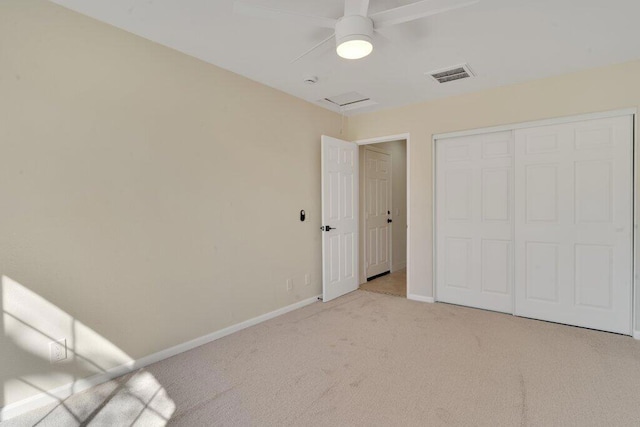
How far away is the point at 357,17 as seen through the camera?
1977 millimetres

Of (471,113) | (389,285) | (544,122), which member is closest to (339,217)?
(389,285)

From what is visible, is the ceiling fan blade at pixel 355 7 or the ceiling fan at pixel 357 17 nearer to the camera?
the ceiling fan at pixel 357 17

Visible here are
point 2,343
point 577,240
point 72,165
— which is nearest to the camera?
point 2,343

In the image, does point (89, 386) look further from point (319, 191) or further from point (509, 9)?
point (509, 9)

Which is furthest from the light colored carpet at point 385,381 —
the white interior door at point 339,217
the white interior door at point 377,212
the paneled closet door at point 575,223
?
the white interior door at point 377,212

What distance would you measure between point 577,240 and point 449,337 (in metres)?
1.63

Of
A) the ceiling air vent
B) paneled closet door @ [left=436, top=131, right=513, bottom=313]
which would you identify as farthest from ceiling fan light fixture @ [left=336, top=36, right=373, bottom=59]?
paneled closet door @ [left=436, top=131, right=513, bottom=313]

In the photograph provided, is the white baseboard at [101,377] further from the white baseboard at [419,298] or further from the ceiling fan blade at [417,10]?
the ceiling fan blade at [417,10]

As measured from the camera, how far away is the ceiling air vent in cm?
392

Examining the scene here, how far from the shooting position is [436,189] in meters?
4.09

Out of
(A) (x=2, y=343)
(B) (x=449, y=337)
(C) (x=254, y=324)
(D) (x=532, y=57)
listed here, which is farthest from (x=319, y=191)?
(A) (x=2, y=343)

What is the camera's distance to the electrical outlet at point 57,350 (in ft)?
6.91

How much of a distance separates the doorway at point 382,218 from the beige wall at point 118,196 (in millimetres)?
1855

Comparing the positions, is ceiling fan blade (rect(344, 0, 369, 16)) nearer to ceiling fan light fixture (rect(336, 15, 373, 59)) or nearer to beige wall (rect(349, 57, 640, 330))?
ceiling fan light fixture (rect(336, 15, 373, 59))
